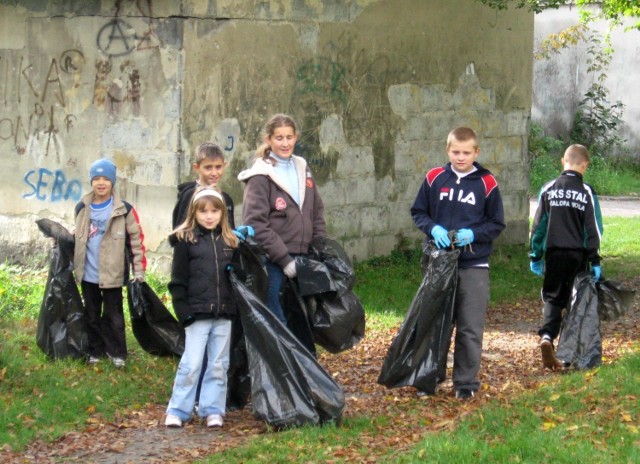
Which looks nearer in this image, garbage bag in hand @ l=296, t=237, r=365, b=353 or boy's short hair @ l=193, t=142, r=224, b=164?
garbage bag in hand @ l=296, t=237, r=365, b=353

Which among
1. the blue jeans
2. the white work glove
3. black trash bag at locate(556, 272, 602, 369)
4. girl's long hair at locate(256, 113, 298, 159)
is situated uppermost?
girl's long hair at locate(256, 113, 298, 159)

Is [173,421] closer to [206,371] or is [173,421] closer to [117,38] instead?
[206,371]

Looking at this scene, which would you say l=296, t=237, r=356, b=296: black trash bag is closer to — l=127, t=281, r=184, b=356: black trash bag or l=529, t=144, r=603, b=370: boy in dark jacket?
l=127, t=281, r=184, b=356: black trash bag

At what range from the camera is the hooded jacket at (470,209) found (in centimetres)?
707

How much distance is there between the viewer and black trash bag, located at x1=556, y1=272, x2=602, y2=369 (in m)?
7.82

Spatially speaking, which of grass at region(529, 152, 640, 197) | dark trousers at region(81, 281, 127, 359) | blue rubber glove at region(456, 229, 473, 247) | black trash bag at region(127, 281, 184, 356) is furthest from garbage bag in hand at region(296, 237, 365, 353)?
grass at region(529, 152, 640, 197)

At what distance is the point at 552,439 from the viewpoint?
5633mm

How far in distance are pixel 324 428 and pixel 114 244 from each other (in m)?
2.29

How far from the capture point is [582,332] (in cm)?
786

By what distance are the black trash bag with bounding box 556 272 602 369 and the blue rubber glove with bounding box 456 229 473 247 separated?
1336mm

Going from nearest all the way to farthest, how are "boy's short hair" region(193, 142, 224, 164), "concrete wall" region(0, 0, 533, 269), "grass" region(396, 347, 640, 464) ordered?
"grass" region(396, 347, 640, 464), "boy's short hair" region(193, 142, 224, 164), "concrete wall" region(0, 0, 533, 269)

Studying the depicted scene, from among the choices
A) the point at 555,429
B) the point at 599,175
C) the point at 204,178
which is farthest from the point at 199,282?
the point at 599,175

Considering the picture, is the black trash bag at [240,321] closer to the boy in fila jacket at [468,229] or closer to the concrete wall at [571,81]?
the boy in fila jacket at [468,229]

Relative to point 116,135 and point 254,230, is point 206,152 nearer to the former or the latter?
point 254,230
